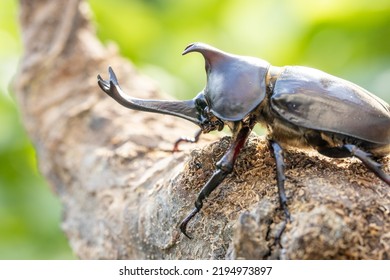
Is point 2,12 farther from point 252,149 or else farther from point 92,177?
point 252,149

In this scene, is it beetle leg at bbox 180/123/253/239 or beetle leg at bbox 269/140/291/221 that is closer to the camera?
beetle leg at bbox 269/140/291/221

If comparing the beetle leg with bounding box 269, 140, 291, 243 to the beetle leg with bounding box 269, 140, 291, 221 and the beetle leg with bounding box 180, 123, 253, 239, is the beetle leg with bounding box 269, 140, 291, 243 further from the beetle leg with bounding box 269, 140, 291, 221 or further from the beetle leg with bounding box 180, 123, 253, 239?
the beetle leg with bounding box 180, 123, 253, 239

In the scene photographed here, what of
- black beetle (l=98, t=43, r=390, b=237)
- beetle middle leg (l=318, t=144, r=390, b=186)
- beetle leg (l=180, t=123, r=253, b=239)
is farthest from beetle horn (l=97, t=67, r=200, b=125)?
beetle middle leg (l=318, t=144, r=390, b=186)

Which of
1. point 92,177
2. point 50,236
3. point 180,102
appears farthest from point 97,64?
point 50,236

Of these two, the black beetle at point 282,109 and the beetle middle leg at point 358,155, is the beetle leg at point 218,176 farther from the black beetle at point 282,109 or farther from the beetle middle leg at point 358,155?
the beetle middle leg at point 358,155

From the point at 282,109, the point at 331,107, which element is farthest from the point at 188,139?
Answer: the point at 331,107
